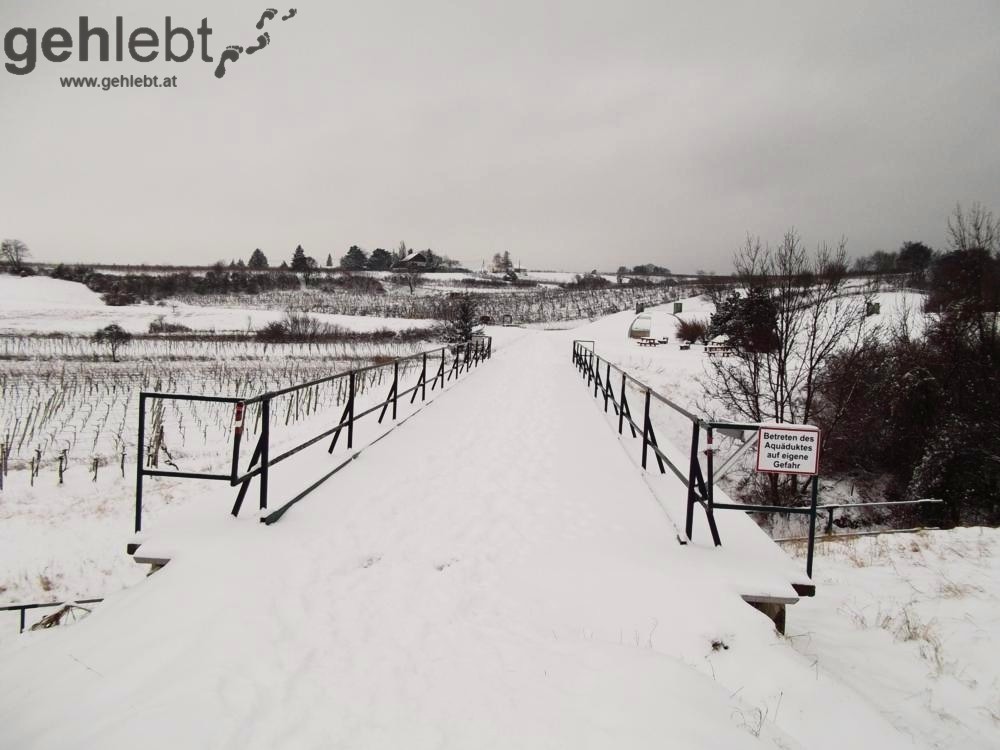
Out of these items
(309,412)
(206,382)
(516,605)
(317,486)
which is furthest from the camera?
(206,382)

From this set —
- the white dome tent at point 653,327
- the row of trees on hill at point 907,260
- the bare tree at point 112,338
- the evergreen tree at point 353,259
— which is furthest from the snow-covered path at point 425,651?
the evergreen tree at point 353,259

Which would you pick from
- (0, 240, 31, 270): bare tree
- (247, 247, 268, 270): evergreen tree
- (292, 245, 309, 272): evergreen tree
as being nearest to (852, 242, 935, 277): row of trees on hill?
(292, 245, 309, 272): evergreen tree

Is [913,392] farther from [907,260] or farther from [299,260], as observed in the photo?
[299,260]

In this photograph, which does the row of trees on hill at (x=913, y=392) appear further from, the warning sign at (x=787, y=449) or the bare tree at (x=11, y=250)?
the bare tree at (x=11, y=250)

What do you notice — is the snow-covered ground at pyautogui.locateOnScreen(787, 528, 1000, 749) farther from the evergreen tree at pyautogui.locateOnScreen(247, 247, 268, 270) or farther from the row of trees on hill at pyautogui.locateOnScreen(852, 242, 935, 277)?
the evergreen tree at pyautogui.locateOnScreen(247, 247, 268, 270)

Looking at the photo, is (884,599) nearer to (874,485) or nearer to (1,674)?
(1,674)

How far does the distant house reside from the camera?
9662cm

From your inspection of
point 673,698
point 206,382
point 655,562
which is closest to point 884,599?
point 655,562

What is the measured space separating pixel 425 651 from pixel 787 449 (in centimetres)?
314

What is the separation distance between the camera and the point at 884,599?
15.6ft

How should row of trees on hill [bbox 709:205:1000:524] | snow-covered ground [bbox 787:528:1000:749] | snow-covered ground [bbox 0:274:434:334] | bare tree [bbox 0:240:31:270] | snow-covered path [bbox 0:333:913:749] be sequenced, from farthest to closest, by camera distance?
1. bare tree [bbox 0:240:31:270]
2. snow-covered ground [bbox 0:274:434:334]
3. row of trees on hill [bbox 709:205:1000:524]
4. snow-covered ground [bbox 787:528:1000:749]
5. snow-covered path [bbox 0:333:913:749]

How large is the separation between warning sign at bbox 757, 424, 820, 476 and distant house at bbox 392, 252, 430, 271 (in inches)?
3752

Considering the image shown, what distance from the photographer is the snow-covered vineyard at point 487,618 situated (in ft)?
7.53

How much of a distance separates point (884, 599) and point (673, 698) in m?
3.79
